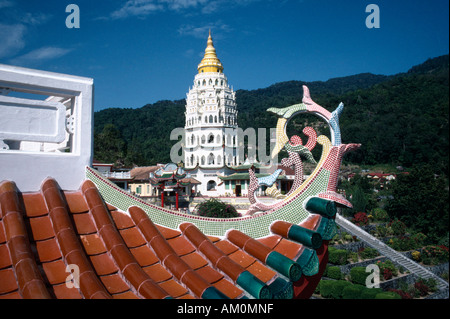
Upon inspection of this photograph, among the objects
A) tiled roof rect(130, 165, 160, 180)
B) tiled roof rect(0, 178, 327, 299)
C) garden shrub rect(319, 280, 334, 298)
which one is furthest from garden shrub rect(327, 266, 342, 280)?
tiled roof rect(130, 165, 160, 180)

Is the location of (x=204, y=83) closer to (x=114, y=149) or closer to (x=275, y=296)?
(x=114, y=149)

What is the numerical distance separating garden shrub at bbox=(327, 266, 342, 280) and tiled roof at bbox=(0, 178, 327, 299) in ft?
59.8

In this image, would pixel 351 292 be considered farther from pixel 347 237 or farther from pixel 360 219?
pixel 360 219

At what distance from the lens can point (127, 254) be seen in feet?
11.7

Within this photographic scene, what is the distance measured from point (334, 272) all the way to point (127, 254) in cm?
2010

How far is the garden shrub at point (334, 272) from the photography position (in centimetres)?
2106

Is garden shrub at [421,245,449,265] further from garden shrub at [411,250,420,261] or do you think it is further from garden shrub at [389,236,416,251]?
garden shrub at [389,236,416,251]

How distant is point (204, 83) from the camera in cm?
4044

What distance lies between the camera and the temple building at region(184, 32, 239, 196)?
3875 centimetres

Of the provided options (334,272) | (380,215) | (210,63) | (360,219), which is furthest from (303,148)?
(210,63)

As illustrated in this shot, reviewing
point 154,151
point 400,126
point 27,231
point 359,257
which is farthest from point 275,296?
point 400,126

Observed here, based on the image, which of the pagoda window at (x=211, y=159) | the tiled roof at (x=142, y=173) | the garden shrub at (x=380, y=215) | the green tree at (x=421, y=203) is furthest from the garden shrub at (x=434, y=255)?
the tiled roof at (x=142, y=173)

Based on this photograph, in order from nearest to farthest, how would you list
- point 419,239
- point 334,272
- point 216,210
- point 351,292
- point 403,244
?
point 351,292 → point 334,272 → point 216,210 → point 403,244 → point 419,239

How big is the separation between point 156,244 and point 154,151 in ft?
230
